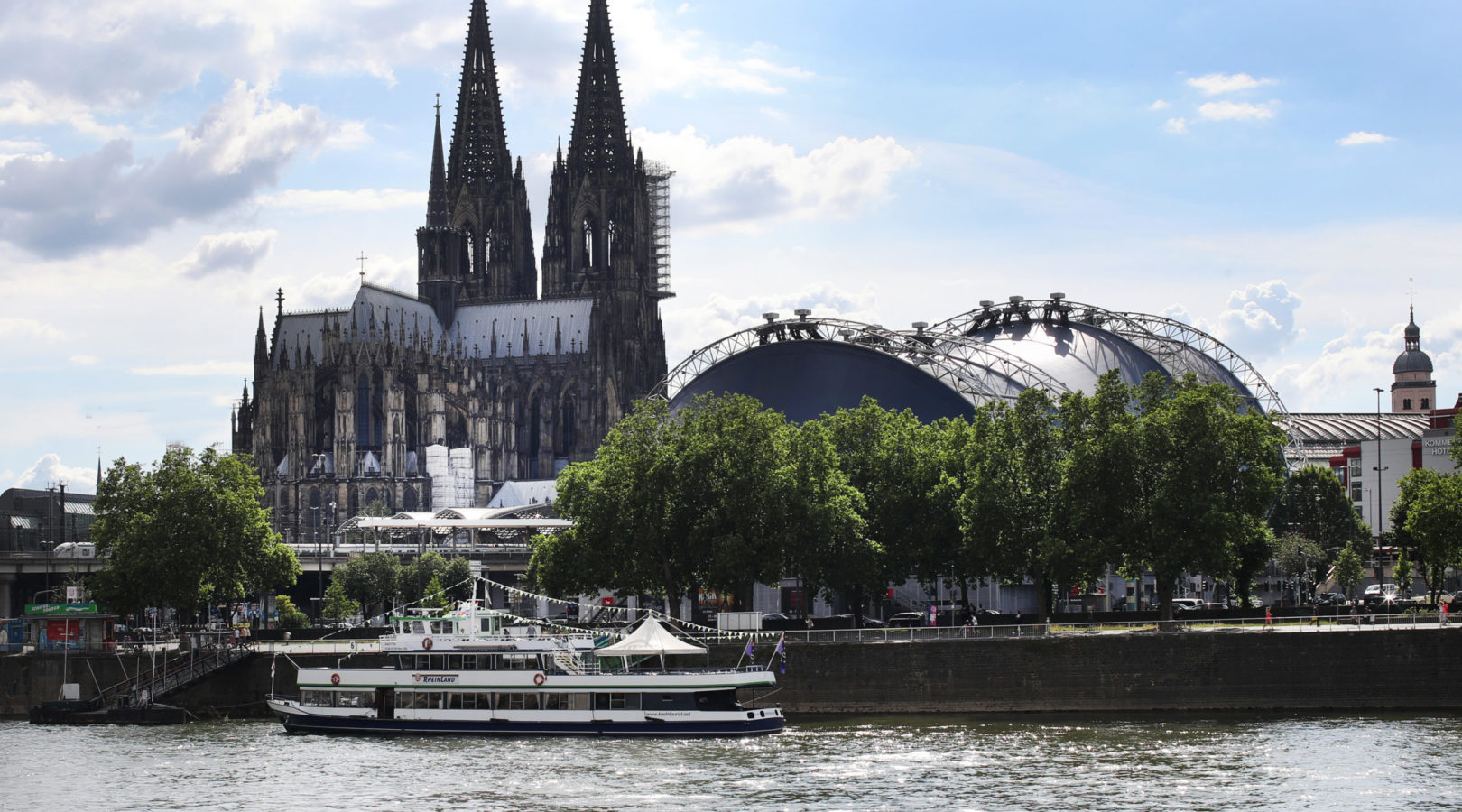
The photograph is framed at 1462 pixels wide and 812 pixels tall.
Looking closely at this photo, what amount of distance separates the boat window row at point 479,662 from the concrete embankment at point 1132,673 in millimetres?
7521

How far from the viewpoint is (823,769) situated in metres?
53.8

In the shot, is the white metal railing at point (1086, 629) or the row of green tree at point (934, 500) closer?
the white metal railing at point (1086, 629)

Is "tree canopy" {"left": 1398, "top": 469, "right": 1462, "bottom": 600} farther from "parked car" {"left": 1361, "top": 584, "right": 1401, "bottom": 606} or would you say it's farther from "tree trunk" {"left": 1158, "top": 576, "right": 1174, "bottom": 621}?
"tree trunk" {"left": 1158, "top": 576, "right": 1174, "bottom": 621}

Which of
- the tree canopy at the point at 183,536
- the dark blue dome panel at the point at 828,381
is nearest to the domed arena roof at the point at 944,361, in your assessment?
the dark blue dome panel at the point at 828,381

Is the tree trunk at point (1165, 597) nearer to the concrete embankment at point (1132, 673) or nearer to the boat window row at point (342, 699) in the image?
the concrete embankment at point (1132, 673)

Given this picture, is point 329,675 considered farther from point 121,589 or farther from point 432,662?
point 121,589

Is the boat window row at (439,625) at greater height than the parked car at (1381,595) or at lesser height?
greater

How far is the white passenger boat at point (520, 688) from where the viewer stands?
209ft

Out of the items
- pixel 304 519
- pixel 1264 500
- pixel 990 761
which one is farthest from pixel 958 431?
pixel 304 519

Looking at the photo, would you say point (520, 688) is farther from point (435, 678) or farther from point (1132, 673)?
point (1132, 673)

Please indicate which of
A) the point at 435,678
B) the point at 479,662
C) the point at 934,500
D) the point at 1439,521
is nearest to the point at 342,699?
the point at 435,678

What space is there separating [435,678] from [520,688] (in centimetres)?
323

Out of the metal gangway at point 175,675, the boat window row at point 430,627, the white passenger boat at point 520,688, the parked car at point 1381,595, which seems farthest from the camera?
the parked car at point 1381,595

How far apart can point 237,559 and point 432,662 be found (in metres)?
29.2
